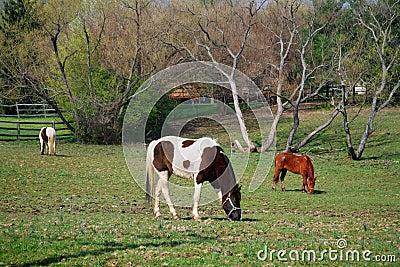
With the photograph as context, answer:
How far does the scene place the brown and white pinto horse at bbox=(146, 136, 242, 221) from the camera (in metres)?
12.2

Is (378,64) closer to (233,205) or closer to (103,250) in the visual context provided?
(233,205)

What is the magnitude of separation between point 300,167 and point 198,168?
7.69 metres

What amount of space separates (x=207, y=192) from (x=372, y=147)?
2115cm

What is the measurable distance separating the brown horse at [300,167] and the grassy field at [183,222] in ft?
1.87

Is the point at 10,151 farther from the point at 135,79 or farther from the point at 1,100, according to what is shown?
the point at 1,100

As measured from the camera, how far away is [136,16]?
127 ft

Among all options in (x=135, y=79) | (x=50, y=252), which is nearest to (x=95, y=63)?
(x=135, y=79)

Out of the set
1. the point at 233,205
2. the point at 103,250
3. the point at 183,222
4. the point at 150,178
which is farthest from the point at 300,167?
the point at 103,250

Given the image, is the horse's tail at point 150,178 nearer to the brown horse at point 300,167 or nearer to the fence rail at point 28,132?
the brown horse at point 300,167

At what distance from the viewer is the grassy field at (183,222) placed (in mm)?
8203

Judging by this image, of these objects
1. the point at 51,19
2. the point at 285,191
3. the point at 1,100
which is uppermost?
the point at 51,19

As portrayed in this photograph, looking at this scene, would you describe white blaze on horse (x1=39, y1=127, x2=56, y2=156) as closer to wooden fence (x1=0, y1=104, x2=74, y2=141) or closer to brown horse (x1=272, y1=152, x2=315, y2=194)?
wooden fence (x1=0, y1=104, x2=74, y2=141)

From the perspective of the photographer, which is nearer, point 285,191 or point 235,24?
point 285,191

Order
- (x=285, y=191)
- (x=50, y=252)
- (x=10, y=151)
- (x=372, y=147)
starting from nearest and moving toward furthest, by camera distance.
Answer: (x=50, y=252) < (x=285, y=191) < (x=10, y=151) < (x=372, y=147)
